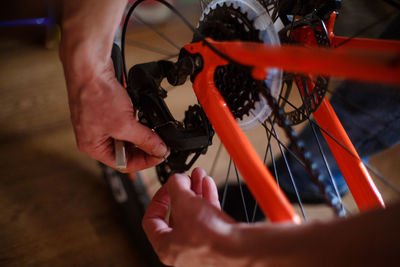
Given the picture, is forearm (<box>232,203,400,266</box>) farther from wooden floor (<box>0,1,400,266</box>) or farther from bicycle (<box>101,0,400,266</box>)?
wooden floor (<box>0,1,400,266</box>)

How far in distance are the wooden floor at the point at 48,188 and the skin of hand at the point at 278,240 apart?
455 mm

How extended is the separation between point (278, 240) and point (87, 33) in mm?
296

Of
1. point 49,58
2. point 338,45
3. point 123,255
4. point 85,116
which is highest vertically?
point 338,45

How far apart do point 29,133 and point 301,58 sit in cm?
84

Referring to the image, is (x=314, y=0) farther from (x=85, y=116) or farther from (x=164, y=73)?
(x=85, y=116)

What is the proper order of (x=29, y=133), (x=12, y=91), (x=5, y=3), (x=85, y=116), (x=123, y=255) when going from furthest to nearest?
(x=5, y=3)
(x=12, y=91)
(x=29, y=133)
(x=123, y=255)
(x=85, y=116)

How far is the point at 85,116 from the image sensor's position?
0.37 m

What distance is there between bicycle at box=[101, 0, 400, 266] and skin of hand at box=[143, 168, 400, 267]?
0.04 m

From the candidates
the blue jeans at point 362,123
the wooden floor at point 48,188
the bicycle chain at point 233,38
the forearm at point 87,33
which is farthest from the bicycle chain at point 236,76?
the wooden floor at point 48,188

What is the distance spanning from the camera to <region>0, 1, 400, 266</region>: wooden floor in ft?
2.19

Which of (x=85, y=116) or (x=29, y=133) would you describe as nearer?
(x=85, y=116)

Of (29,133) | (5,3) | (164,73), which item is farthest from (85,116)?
(5,3)

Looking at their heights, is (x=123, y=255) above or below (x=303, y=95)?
below

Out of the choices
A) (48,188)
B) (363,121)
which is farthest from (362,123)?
(48,188)
